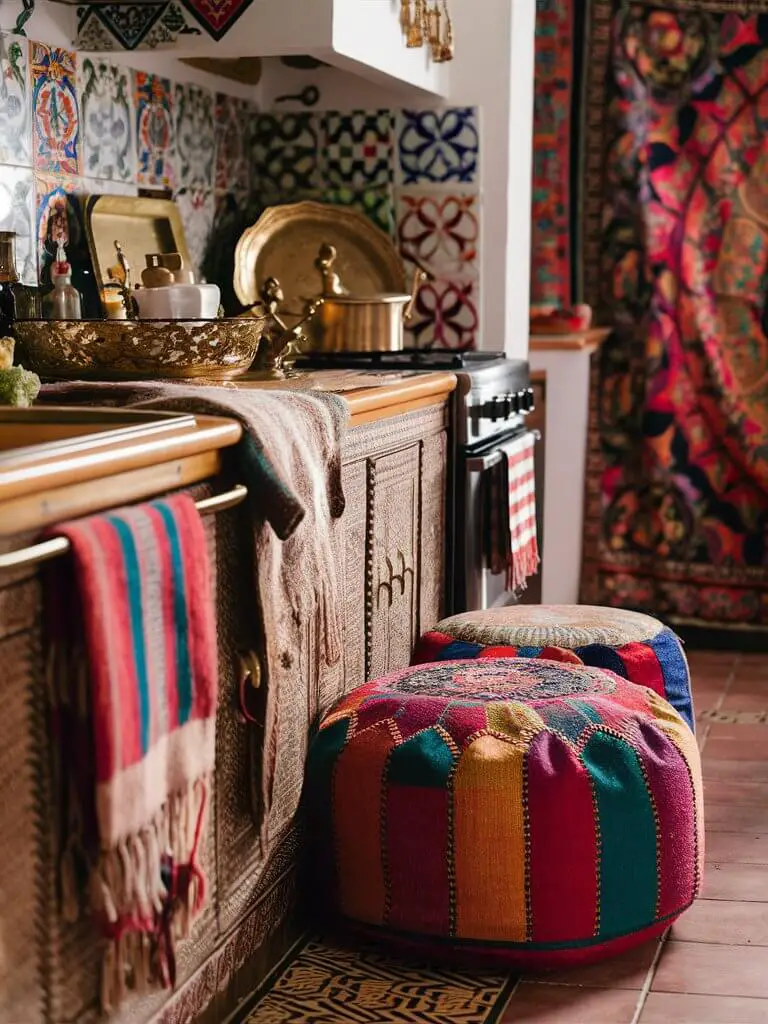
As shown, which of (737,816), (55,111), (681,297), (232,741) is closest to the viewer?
(232,741)

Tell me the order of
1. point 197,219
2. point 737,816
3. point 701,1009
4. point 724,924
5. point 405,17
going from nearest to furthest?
point 701,1009
point 724,924
point 737,816
point 405,17
point 197,219

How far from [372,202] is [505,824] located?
2.08 metres

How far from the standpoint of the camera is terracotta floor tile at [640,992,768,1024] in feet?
6.99

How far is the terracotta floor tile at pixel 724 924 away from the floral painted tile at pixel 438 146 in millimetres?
1970

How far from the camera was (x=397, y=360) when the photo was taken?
11.2 feet

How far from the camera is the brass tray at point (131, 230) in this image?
3.05 m

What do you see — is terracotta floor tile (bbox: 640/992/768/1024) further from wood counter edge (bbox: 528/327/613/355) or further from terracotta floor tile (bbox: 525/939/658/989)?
wood counter edge (bbox: 528/327/613/355)

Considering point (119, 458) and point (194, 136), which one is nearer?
point (119, 458)

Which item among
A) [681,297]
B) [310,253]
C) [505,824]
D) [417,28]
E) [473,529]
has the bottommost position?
[505,824]

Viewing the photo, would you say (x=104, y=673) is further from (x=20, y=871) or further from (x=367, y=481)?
(x=367, y=481)

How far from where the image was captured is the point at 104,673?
147cm

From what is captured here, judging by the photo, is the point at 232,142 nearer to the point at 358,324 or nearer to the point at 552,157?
the point at 358,324

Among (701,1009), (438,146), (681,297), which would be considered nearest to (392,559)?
(701,1009)

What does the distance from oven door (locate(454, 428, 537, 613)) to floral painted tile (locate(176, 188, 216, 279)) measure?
80 cm
